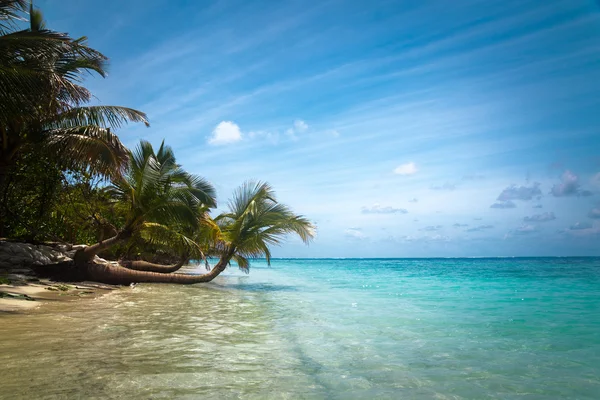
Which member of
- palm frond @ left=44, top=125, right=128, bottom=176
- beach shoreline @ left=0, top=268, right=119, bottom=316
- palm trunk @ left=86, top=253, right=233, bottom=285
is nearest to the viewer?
beach shoreline @ left=0, top=268, right=119, bottom=316

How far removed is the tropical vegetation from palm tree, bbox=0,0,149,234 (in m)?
0.02

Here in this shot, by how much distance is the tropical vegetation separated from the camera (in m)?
7.62

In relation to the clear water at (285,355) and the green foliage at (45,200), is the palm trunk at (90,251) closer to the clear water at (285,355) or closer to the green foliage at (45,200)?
the green foliage at (45,200)

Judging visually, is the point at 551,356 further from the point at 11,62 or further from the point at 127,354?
the point at 11,62

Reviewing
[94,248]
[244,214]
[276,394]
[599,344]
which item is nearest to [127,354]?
[276,394]

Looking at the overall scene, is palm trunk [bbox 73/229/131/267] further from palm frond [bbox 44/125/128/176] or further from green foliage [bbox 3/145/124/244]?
palm frond [bbox 44/125/128/176]

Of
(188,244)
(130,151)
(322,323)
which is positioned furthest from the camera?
(188,244)

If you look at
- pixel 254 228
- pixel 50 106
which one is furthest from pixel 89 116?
pixel 254 228

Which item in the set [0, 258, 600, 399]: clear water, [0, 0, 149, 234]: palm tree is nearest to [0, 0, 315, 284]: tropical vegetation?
[0, 0, 149, 234]: palm tree

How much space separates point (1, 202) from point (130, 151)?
391 centimetres

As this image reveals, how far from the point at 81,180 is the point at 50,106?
10.1 feet

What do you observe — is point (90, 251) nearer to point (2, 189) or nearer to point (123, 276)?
point (123, 276)

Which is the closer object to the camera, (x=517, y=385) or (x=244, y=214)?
(x=517, y=385)

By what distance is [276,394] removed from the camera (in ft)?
9.95
